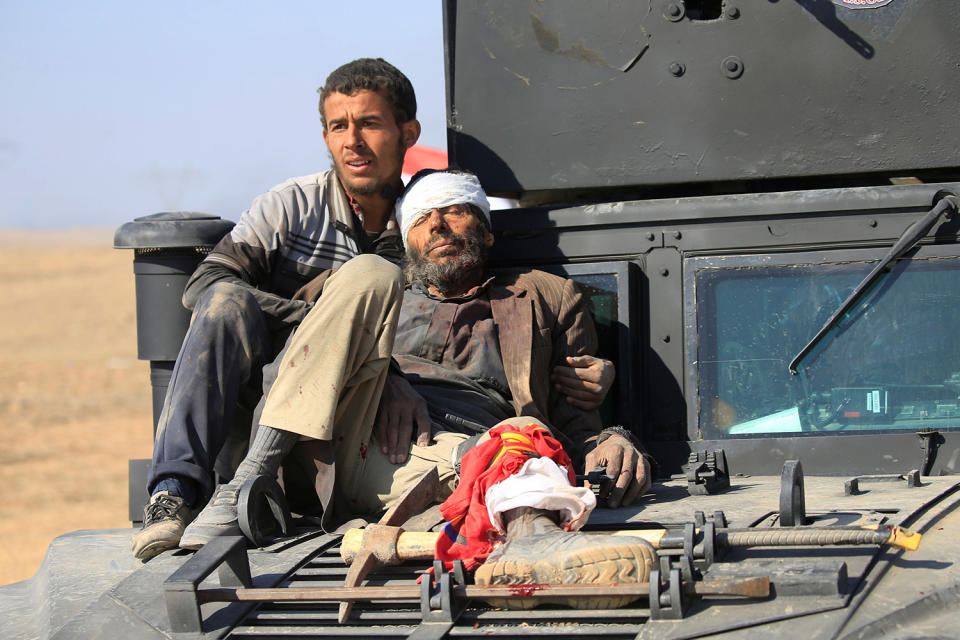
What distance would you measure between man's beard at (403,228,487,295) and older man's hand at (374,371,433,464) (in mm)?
625

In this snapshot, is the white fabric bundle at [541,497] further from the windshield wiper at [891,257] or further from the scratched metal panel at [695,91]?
the scratched metal panel at [695,91]

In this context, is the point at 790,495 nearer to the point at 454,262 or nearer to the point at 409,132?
the point at 454,262

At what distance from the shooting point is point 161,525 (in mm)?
3234

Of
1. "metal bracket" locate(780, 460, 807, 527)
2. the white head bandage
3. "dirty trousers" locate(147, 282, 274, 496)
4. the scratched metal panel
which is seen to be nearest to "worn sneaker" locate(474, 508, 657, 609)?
"metal bracket" locate(780, 460, 807, 527)

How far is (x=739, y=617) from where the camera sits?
7.55 feet

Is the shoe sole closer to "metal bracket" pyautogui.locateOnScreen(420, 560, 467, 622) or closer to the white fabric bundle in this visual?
"metal bracket" pyautogui.locateOnScreen(420, 560, 467, 622)

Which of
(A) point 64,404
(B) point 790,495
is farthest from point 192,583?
(A) point 64,404

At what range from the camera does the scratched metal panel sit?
4.21m

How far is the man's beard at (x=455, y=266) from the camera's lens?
4211 millimetres

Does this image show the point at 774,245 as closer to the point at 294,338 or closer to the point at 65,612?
the point at 294,338

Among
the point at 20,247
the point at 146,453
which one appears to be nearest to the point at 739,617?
Result: the point at 146,453

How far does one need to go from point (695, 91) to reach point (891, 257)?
88 cm

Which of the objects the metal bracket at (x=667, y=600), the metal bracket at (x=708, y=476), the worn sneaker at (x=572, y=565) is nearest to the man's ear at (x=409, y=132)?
the metal bracket at (x=708, y=476)

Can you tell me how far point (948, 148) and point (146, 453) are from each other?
13.6 meters
